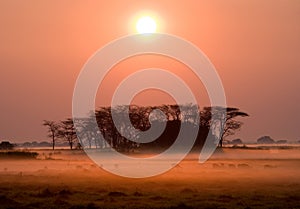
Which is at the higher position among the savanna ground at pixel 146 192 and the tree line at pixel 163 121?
the tree line at pixel 163 121

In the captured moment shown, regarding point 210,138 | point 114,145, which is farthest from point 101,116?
point 210,138

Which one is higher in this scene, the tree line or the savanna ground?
the tree line

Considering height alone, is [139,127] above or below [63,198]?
above

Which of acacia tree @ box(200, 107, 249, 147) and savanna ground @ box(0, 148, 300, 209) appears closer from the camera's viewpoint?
savanna ground @ box(0, 148, 300, 209)

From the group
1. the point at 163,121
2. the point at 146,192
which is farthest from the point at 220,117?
the point at 146,192

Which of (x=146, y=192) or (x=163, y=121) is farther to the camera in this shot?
(x=163, y=121)

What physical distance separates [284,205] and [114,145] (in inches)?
3024

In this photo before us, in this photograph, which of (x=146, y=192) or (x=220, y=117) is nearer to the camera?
(x=146, y=192)

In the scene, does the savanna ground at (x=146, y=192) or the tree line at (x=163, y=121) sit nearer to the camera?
the savanna ground at (x=146, y=192)

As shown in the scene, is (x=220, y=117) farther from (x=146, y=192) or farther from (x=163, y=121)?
(x=146, y=192)

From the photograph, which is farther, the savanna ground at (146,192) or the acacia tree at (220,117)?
the acacia tree at (220,117)

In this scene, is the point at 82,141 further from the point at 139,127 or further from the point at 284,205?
the point at 284,205

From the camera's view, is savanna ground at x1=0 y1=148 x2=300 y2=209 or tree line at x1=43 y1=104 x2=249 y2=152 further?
tree line at x1=43 y1=104 x2=249 y2=152

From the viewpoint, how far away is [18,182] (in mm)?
46375
